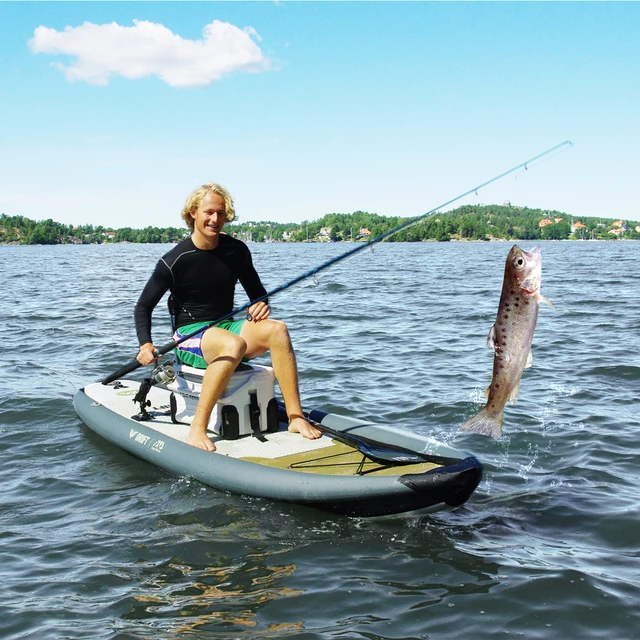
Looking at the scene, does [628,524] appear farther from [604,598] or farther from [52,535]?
[52,535]

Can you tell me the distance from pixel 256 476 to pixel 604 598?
2588 mm

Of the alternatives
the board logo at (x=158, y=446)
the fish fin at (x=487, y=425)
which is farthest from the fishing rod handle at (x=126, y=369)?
the fish fin at (x=487, y=425)

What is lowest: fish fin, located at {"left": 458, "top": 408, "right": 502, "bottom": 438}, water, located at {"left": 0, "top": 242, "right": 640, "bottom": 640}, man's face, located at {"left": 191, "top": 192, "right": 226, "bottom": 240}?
water, located at {"left": 0, "top": 242, "right": 640, "bottom": 640}

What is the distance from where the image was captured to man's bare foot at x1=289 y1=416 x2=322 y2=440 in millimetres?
6316

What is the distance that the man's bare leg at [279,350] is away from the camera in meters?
6.18

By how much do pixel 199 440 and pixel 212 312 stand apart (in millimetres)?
1147

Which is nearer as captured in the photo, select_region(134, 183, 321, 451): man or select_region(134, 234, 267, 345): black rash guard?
select_region(134, 183, 321, 451): man

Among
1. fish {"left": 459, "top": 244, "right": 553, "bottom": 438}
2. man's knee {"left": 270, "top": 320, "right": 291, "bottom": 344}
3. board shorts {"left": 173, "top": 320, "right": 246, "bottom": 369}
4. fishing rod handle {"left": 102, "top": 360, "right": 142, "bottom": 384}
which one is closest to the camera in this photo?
fish {"left": 459, "top": 244, "right": 553, "bottom": 438}

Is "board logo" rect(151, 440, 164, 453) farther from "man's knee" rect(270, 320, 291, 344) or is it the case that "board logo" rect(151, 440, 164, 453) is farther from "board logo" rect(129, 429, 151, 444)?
"man's knee" rect(270, 320, 291, 344)

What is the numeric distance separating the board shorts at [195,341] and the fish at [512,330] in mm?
2743

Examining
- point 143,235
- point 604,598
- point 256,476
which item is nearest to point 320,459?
point 256,476

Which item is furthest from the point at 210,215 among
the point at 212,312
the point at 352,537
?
the point at 352,537

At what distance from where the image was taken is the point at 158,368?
22.0 feet

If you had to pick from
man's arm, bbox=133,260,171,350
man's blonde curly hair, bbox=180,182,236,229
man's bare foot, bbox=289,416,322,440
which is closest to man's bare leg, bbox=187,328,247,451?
man's arm, bbox=133,260,171,350
